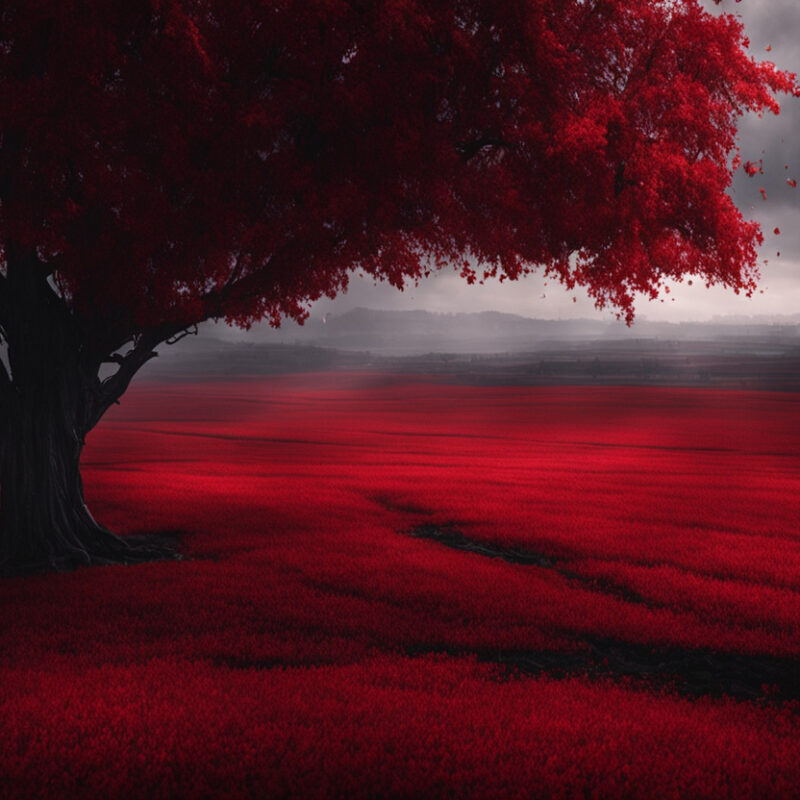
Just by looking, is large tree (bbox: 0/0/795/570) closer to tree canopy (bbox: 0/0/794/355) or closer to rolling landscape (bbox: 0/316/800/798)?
tree canopy (bbox: 0/0/794/355)

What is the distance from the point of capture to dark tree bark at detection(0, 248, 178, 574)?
13969 millimetres

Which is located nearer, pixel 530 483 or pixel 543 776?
pixel 543 776

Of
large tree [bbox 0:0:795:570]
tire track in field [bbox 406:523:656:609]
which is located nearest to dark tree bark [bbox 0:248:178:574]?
large tree [bbox 0:0:795:570]

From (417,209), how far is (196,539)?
9.44 m

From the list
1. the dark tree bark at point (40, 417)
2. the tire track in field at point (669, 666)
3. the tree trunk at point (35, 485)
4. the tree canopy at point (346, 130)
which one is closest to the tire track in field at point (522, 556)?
the tire track in field at point (669, 666)

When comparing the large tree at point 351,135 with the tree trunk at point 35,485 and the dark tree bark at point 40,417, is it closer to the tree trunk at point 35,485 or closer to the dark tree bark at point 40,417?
the dark tree bark at point 40,417

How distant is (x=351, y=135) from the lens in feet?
37.4

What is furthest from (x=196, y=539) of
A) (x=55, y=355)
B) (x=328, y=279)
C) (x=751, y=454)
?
(x=751, y=454)

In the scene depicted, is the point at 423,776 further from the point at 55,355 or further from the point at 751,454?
the point at 751,454

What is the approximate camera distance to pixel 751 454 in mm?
39938

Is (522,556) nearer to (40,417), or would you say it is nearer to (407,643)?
(407,643)

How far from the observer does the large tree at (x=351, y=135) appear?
10484mm

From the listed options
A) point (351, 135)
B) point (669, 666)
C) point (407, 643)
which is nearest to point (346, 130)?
point (351, 135)

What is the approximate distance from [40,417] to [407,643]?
914cm
